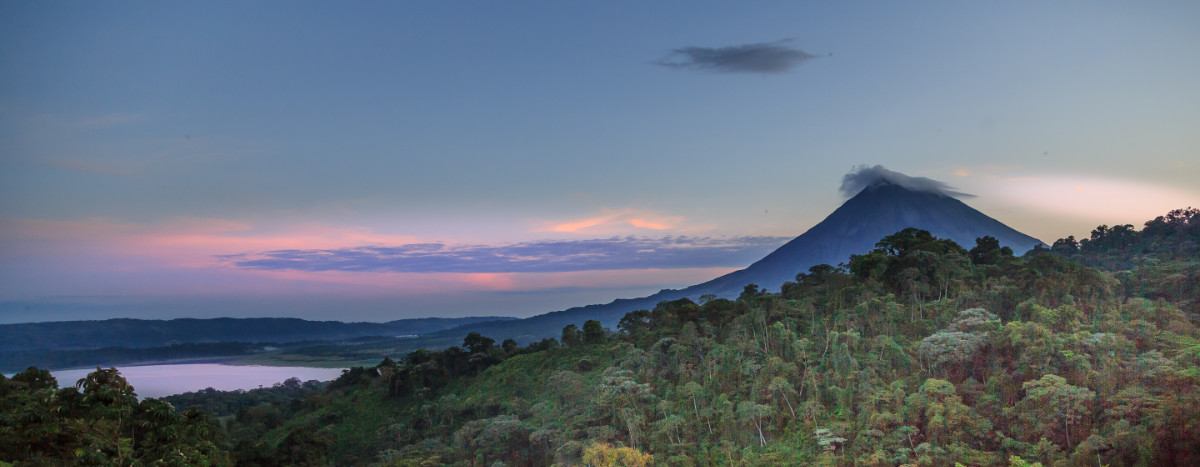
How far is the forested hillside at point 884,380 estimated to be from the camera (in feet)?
70.6

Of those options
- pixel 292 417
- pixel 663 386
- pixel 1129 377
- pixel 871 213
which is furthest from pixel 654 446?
pixel 871 213

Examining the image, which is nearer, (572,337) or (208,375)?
(572,337)

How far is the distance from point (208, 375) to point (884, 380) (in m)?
113

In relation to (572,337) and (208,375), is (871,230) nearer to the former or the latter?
(572,337)

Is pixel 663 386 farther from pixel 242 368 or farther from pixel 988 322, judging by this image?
pixel 242 368

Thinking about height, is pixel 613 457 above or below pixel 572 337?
below

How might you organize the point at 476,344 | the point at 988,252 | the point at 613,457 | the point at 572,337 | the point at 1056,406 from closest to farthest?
the point at 1056,406 < the point at 613,457 < the point at 988,252 < the point at 572,337 < the point at 476,344

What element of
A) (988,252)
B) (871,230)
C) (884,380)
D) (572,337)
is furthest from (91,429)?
(871,230)

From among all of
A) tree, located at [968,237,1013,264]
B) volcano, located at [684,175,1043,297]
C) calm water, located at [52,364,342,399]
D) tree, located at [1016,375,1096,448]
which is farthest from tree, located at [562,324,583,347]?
calm water, located at [52,364,342,399]

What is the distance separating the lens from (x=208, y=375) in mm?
110375

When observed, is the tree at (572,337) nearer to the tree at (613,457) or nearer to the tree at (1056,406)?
the tree at (613,457)

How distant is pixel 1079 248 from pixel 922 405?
2763cm

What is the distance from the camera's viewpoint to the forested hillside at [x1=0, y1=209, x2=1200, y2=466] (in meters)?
21.5

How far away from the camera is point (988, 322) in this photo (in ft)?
89.1
